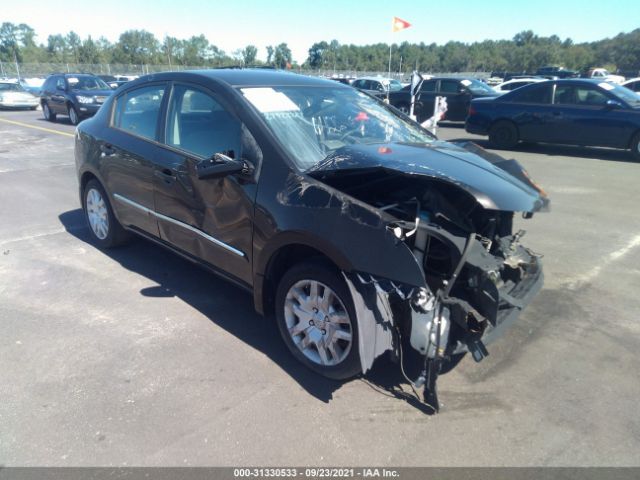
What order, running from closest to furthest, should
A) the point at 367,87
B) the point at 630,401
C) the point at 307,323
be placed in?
the point at 630,401 < the point at 307,323 < the point at 367,87

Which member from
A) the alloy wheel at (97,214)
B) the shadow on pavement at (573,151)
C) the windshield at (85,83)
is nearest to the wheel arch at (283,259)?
the alloy wheel at (97,214)

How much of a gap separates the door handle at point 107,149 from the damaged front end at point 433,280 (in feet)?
8.56

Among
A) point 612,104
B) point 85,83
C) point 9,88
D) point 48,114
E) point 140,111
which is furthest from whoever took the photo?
point 9,88

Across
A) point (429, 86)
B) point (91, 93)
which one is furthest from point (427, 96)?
point (91, 93)

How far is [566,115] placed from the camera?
10.8 metres

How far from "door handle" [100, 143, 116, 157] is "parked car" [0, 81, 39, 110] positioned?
2203 centimetres

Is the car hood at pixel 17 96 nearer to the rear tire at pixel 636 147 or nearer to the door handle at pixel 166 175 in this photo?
the door handle at pixel 166 175

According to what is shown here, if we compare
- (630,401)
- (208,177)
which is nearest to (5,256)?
(208,177)

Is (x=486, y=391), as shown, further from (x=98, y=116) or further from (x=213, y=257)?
(x=98, y=116)

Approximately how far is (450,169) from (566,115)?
31.3 ft

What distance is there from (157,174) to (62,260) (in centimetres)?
179

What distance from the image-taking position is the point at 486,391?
295 centimetres

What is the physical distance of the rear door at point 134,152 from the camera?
13.5 feet

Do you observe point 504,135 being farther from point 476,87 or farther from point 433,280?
point 433,280
